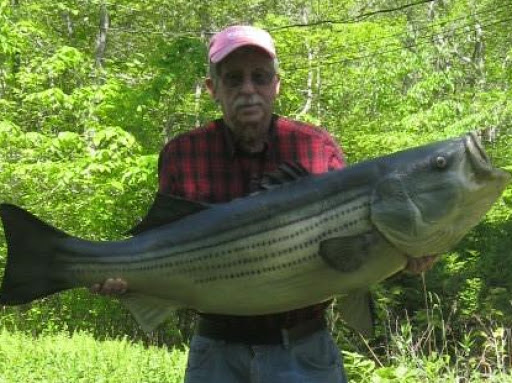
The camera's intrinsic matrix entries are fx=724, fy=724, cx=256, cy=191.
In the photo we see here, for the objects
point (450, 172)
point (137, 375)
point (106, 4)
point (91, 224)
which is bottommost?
point (137, 375)

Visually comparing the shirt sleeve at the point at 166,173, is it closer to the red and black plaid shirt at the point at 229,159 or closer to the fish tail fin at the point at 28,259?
the red and black plaid shirt at the point at 229,159

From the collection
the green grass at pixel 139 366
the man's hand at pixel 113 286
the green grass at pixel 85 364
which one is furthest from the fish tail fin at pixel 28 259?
the green grass at pixel 85 364

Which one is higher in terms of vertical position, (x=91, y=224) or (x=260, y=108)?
(x=91, y=224)

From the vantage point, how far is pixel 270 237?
2643mm

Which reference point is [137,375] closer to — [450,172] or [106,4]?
[450,172]

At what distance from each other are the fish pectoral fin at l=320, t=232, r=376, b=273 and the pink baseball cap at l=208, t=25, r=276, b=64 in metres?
0.98

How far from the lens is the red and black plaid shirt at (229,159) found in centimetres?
316

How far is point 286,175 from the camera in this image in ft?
9.04

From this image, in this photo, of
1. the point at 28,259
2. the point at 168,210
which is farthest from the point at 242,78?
the point at 28,259

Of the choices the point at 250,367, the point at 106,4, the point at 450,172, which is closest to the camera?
the point at 450,172

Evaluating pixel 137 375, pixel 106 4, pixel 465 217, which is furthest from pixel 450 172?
pixel 106 4

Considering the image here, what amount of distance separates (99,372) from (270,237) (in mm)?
4584

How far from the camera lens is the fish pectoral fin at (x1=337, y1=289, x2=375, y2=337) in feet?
9.14

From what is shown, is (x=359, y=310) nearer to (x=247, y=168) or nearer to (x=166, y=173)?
(x=247, y=168)
